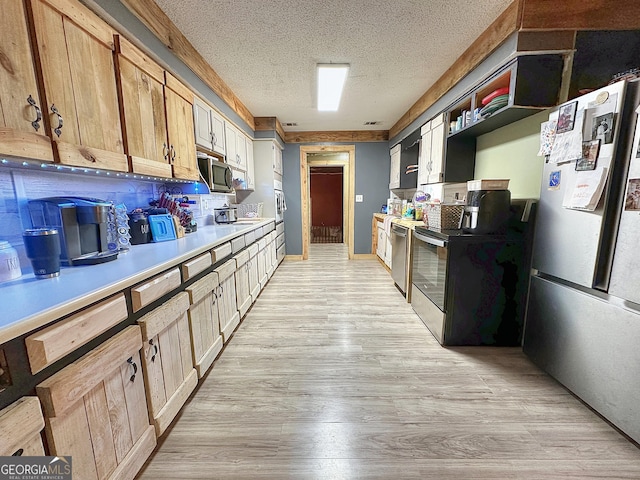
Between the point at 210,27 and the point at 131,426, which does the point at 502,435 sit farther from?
the point at 210,27

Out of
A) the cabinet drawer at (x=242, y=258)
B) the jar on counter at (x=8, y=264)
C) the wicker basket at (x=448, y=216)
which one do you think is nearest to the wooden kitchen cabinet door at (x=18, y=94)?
the jar on counter at (x=8, y=264)

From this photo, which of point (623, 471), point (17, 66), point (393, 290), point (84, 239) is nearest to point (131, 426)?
point (84, 239)

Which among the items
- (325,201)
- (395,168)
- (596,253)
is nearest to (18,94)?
(596,253)

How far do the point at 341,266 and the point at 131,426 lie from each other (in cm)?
378

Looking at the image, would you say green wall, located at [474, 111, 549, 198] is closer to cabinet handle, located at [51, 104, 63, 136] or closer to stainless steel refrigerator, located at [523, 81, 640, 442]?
stainless steel refrigerator, located at [523, 81, 640, 442]

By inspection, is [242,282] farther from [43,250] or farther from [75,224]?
[43,250]

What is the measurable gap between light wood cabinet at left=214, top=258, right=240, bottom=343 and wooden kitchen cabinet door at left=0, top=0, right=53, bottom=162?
1139 mm

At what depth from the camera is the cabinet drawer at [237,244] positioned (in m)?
2.26

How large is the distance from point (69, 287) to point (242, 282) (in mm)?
1616

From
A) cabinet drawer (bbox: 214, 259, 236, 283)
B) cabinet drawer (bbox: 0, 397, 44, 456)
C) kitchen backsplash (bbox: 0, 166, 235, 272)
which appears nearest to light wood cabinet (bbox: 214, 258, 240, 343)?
cabinet drawer (bbox: 214, 259, 236, 283)

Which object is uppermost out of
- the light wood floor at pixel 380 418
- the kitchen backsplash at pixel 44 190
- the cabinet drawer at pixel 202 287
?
the kitchen backsplash at pixel 44 190

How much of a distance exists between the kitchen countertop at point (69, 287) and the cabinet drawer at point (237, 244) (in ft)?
2.44

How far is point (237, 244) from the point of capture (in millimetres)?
2373

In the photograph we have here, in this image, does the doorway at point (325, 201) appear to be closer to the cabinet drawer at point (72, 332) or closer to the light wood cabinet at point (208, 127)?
the light wood cabinet at point (208, 127)
